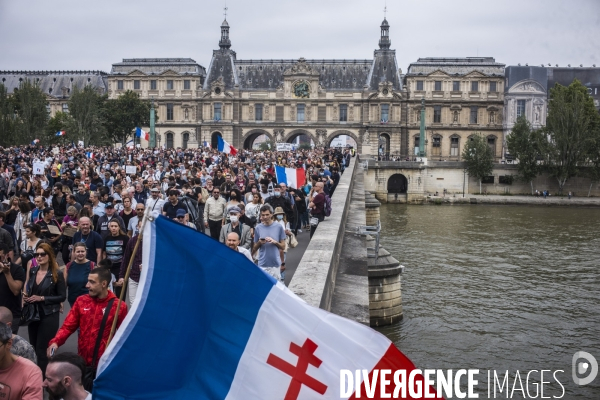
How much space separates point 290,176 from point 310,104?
188 ft

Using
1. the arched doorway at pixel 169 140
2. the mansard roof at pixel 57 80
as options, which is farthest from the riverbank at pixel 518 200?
the mansard roof at pixel 57 80

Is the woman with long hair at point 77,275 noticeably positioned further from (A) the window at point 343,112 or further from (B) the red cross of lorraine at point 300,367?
(A) the window at point 343,112

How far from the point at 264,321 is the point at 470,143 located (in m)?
57.5

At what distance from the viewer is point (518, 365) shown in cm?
1424

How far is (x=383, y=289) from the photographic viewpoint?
1475cm

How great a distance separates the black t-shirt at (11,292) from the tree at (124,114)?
199 ft

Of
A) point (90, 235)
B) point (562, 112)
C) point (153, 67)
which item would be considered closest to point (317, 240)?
point (90, 235)

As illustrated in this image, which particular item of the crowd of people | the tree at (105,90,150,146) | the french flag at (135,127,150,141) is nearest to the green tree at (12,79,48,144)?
the french flag at (135,127,150,141)

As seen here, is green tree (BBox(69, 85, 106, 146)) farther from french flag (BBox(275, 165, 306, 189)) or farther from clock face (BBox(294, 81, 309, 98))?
french flag (BBox(275, 165, 306, 189))

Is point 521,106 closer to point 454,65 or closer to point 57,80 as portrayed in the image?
point 454,65

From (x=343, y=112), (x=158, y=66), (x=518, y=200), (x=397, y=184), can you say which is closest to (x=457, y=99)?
(x=343, y=112)

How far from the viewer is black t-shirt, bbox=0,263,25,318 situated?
22.0 feet

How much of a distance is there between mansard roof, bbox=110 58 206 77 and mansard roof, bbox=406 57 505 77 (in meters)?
22.6

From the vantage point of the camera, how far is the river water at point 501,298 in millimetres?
14422
